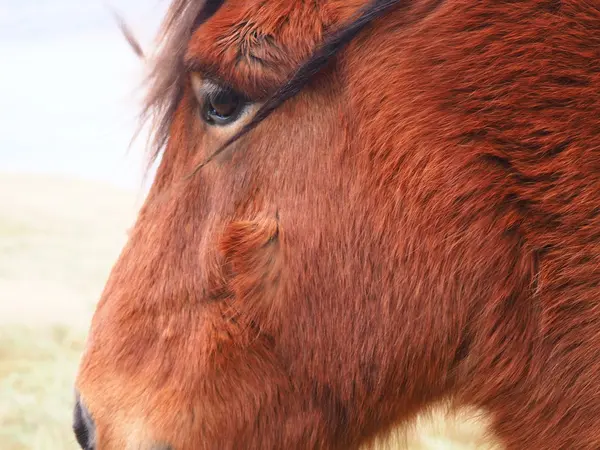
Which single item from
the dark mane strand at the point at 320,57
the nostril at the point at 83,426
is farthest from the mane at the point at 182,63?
the nostril at the point at 83,426

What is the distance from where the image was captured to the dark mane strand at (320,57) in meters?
1.13

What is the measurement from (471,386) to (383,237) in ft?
0.99

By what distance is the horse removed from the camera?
1.09 m

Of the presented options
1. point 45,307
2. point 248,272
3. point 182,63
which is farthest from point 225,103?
point 45,307

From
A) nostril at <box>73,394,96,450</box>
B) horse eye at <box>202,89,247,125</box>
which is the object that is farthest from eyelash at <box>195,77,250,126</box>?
nostril at <box>73,394,96,450</box>

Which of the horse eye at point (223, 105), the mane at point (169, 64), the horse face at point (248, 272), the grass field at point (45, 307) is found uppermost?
the mane at point (169, 64)

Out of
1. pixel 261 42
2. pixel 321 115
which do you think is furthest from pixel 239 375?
pixel 261 42

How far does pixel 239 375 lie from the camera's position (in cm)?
128

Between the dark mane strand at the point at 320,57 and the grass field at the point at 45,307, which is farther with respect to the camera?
the grass field at the point at 45,307

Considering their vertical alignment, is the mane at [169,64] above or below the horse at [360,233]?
above

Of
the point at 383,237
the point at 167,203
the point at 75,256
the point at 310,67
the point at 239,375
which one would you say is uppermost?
the point at 310,67

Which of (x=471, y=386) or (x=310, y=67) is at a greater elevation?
(x=310, y=67)

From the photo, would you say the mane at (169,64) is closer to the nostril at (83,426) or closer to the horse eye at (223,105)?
the horse eye at (223,105)

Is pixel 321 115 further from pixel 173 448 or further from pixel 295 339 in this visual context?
pixel 173 448
